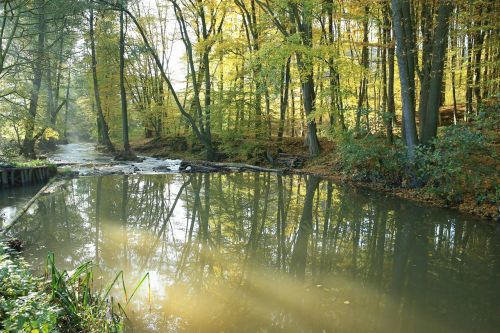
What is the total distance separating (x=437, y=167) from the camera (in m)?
9.98

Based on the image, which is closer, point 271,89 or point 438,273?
point 438,273

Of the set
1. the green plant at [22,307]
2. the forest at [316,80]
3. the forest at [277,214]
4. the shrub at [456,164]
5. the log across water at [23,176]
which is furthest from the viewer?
the log across water at [23,176]

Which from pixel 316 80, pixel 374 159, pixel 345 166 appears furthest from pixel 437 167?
pixel 316 80

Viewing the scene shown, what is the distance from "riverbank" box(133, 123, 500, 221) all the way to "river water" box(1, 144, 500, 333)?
29.6 inches

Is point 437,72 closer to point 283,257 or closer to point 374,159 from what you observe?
point 374,159

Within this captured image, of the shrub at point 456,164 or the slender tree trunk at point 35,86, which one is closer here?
the shrub at point 456,164

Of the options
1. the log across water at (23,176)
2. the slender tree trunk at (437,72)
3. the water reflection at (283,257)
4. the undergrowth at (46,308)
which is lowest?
the water reflection at (283,257)

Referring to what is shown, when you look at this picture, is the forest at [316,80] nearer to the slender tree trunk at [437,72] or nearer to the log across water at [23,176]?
the slender tree trunk at [437,72]

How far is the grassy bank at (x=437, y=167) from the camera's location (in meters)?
9.16

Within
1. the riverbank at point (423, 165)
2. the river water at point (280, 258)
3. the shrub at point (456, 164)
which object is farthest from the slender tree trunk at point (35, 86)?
the shrub at point (456, 164)

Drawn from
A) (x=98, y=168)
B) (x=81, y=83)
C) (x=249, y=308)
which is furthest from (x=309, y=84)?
(x=81, y=83)

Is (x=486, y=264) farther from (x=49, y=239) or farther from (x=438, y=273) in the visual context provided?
(x=49, y=239)

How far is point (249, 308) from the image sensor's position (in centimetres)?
434

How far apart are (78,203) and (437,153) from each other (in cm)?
960
